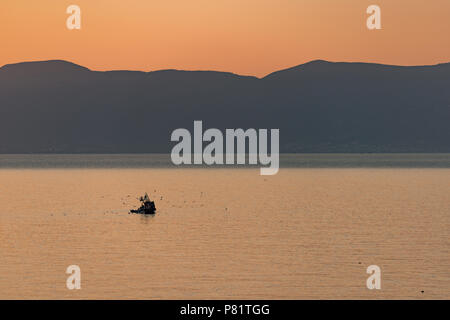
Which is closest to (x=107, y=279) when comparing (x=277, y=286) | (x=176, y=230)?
(x=277, y=286)

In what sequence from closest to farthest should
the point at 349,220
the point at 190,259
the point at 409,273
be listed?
the point at 409,273
the point at 190,259
the point at 349,220

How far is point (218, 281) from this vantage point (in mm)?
43875

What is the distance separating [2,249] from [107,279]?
14.8 m

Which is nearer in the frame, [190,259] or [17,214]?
[190,259]

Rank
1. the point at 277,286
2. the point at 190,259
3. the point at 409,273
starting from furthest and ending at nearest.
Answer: the point at 190,259
the point at 409,273
the point at 277,286

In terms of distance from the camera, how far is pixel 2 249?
185 ft

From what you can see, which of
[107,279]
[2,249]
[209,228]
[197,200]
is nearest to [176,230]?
[209,228]

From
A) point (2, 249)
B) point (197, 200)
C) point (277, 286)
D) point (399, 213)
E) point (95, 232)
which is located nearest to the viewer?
point (277, 286)

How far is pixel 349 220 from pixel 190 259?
29.4 m
